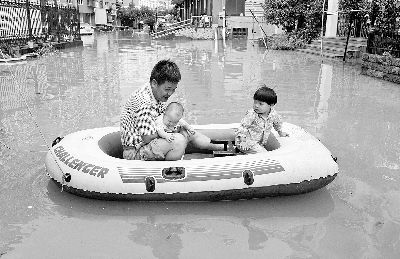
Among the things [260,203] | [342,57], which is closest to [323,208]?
[260,203]

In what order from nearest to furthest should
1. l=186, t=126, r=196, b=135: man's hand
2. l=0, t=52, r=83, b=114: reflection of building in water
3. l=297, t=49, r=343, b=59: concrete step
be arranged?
1. l=186, t=126, r=196, b=135: man's hand
2. l=0, t=52, r=83, b=114: reflection of building in water
3. l=297, t=49, r=343, b=59: concrete step

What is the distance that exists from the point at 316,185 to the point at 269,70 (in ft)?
35.0

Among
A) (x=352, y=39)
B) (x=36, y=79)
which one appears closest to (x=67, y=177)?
(x=36, y=79)

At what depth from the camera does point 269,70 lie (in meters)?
14.4

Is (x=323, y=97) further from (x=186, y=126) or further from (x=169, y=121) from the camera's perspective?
(x=169, y=121)

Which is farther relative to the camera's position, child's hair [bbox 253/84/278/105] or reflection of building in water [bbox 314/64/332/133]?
reflection of building in water [bbox 314/64/332/133]

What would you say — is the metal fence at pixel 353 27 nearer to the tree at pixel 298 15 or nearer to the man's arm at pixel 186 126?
the tree at pixel 298 15

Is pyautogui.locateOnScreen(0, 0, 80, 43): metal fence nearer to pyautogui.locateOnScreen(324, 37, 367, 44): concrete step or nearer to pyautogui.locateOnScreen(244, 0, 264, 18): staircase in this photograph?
pyautogui.locateOnScreen(324, 37, 367, 44): concrete step

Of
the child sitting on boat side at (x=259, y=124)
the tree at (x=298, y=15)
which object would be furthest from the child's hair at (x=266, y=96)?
the tree at (x=298, y=15)

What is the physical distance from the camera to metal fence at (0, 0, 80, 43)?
1788 centimetres

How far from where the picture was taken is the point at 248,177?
151 inches

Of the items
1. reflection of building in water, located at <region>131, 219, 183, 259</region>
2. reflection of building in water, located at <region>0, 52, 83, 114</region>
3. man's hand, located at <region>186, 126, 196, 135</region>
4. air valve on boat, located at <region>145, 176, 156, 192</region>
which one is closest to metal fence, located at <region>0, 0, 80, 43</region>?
reflection of building in water, located at <region>0, 52, 83, 114</region>

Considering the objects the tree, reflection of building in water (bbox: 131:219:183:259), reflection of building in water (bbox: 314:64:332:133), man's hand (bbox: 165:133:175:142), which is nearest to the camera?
reflection of building in water (bbox: 131:219:183:259)

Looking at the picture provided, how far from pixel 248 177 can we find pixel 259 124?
770 millimetres
